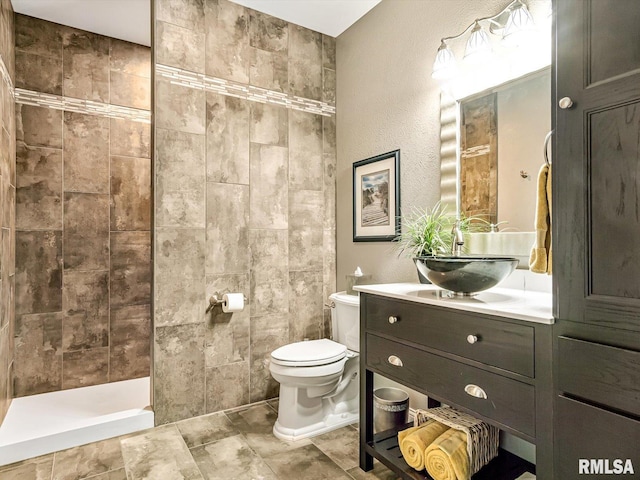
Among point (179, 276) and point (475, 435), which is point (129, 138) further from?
point (475, 435)

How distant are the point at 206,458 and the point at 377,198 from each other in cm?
180

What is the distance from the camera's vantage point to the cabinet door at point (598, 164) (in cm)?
97

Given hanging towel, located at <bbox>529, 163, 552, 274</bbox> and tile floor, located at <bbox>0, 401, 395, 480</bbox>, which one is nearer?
hanging towel, located at <bbox>529, 163, 552, 274</bbox>

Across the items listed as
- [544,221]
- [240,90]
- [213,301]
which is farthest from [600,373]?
[240,90]

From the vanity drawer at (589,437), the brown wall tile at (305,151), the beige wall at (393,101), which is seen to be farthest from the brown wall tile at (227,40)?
the vanity drawer at (589,437)

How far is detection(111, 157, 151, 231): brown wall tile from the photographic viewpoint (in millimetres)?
2945

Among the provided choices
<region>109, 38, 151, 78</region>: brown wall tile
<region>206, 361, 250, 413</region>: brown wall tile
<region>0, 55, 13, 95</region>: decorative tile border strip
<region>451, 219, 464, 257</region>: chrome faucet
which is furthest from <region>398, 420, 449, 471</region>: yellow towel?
<region>109, 38, 151, 78</region>: brown wall tile

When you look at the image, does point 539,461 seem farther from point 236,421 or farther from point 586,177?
point 236,421

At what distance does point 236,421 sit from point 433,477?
130 centimetres

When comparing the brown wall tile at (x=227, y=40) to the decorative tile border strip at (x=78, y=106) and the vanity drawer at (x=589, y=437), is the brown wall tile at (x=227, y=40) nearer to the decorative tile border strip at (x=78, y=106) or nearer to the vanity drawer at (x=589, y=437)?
the decorative tile border strip at (x=78, y=106)

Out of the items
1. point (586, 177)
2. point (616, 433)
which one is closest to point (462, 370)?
point (616, 433)

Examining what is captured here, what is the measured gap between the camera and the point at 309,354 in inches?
86.7

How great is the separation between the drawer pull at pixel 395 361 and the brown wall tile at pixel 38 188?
2488mm

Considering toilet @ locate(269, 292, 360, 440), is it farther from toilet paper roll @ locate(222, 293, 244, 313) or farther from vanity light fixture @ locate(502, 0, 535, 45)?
vanity light fixture @ locate(502, 0, 535, 45)
